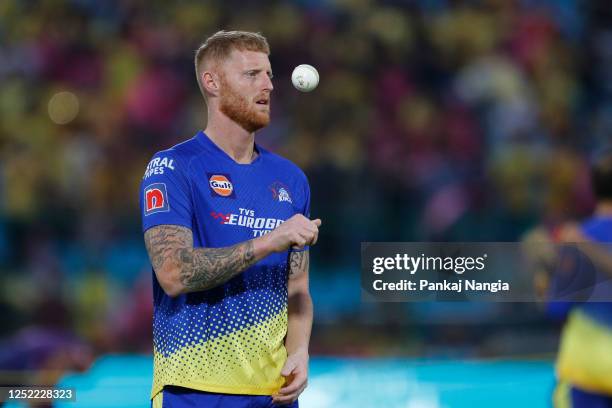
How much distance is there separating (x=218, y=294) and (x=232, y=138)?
552mm

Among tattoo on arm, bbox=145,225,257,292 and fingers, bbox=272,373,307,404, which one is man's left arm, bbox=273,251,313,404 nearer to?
fingers, bbox=272,373,307,404

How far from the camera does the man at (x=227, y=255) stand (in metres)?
2.76

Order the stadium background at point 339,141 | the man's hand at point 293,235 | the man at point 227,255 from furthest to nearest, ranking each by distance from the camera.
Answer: the stadium background at point 339,141 → the man at point 227,255 → the man's hand at point 293,235

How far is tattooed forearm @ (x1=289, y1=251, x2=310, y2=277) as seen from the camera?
3129 mm

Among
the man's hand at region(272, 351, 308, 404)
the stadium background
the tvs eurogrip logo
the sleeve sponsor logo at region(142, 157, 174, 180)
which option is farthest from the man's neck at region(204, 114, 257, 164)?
the stadium background

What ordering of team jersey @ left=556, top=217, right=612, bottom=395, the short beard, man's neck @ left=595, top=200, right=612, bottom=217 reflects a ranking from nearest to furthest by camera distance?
the short beard < team jersey @ left=556, top=217, right=612, bottom=395 < man's neck @ left=595, top=200, right=612, bottom=217

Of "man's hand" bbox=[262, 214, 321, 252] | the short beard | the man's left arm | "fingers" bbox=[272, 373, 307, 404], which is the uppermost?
the short beard

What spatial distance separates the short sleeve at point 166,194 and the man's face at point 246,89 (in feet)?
0.96

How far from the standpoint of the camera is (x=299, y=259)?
315cm

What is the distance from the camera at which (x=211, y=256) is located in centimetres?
274

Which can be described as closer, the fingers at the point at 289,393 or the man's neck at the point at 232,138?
the fingers at the point at 289,393

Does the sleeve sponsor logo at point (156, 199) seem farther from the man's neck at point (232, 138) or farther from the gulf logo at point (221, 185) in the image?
the man's neck at point (232, 138)

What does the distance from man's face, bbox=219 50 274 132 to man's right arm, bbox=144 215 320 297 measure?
510 mm

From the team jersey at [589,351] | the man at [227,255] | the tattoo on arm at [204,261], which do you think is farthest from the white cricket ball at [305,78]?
the team jersey at [589,351]
